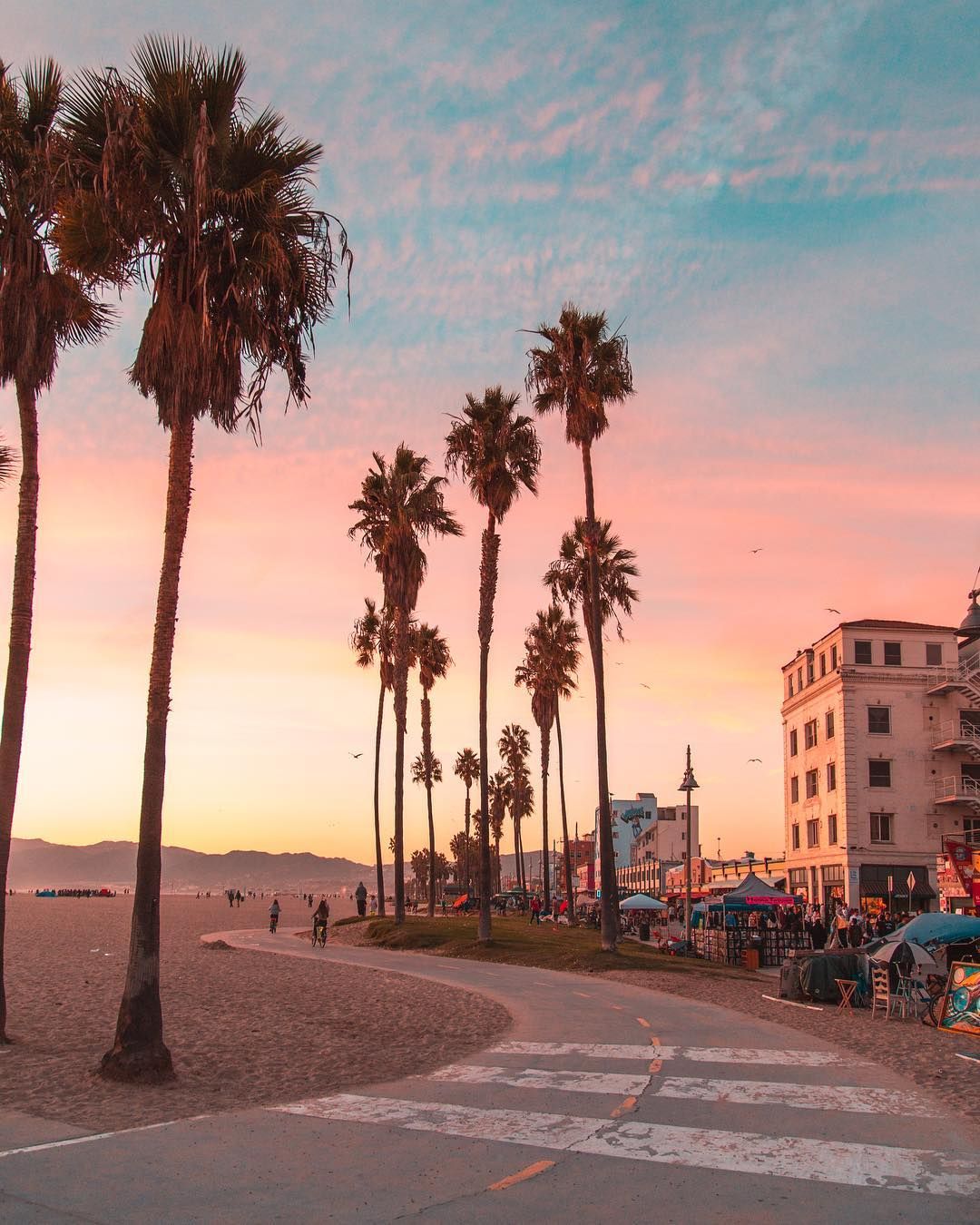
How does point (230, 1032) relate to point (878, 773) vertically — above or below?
below

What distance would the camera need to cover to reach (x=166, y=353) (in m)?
14.3

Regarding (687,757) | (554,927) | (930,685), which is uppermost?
(930,685)

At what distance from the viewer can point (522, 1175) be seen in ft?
26.5

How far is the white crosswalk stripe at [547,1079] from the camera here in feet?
38.2

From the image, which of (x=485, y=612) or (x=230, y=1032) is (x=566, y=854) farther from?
(x=230, y=1032)

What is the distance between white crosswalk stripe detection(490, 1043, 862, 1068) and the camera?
541 inches

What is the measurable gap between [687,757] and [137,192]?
90.2ft

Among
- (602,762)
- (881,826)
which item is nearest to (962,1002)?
(602,762)

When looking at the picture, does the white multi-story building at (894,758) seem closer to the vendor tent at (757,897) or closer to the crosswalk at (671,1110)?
the vendor tent at (757,897)

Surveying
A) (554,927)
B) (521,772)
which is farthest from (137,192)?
(521,772)

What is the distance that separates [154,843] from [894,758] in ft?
147

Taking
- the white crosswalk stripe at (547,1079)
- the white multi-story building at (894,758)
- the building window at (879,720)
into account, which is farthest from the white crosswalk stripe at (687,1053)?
the building window at (879,720)

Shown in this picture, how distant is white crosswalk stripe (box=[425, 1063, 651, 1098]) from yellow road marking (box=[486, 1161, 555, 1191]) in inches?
120

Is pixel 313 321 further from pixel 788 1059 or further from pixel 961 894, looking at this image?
pixel 961 894
